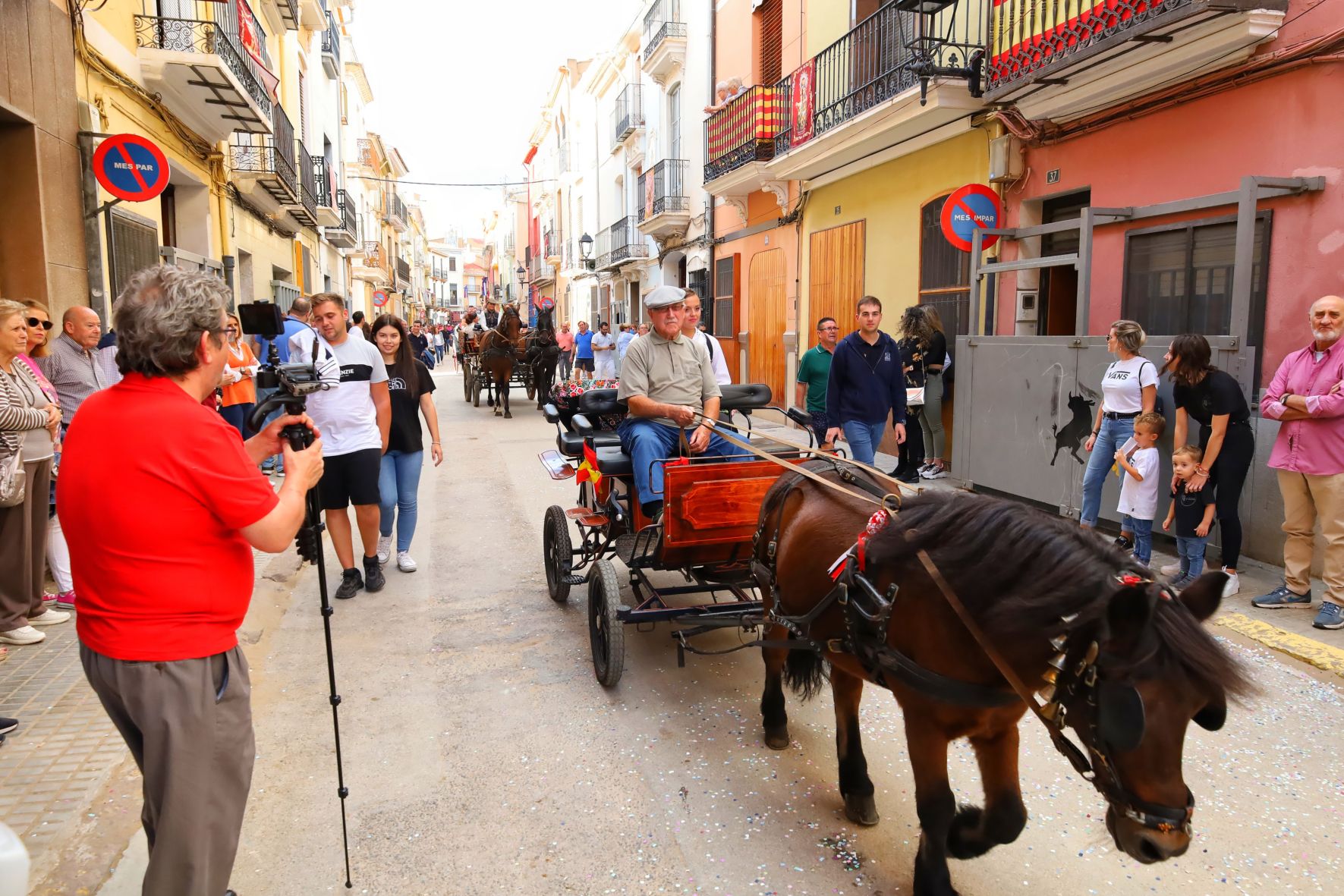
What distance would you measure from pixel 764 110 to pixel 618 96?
13296mm

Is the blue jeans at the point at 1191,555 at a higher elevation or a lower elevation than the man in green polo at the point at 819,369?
lower

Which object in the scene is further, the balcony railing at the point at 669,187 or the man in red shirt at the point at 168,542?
the balcony railing at the point at 669,187

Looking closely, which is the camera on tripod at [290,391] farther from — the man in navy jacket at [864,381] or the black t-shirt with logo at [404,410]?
the man in navy jacket at [864,381]

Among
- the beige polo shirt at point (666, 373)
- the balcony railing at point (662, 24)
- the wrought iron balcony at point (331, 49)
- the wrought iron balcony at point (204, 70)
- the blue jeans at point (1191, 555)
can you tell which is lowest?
the blue jeans at point (1191, 555)

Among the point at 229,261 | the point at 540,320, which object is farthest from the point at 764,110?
the point at 229,261

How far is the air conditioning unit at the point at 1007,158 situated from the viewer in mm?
9102

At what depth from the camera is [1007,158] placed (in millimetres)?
9125

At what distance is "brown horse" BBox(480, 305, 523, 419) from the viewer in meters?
16.4

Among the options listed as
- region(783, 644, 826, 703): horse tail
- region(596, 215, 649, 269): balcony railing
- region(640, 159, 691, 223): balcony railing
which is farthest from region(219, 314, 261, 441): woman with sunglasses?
region(596, 215, 649, 269): balcony railing

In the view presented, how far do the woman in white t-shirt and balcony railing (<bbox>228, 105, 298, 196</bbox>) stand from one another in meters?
12.4

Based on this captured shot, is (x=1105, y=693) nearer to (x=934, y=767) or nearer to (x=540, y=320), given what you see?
(x=934, y=767)

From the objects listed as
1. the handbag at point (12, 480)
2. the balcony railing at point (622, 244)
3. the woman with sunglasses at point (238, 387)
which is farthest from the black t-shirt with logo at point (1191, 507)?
the balcony railing at point (622, 244)

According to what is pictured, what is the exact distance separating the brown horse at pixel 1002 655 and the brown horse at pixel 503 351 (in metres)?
13.7

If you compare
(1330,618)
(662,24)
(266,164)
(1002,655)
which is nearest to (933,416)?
(1330,618)
